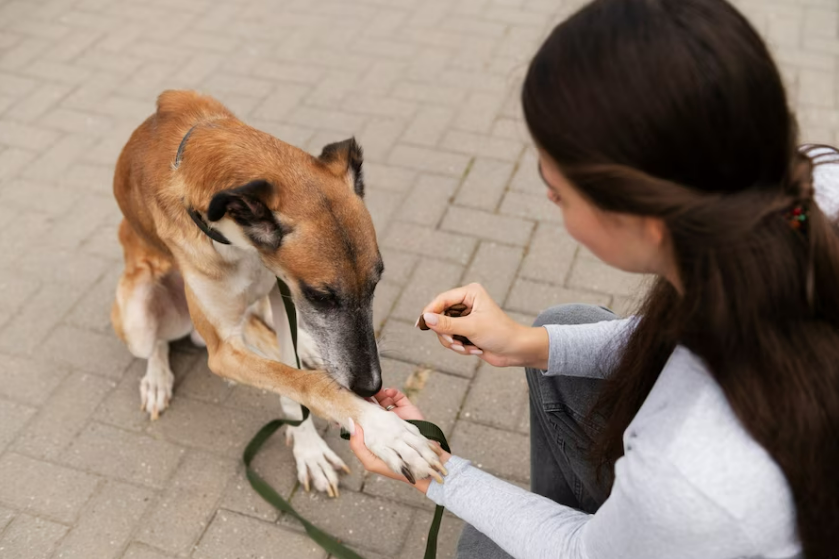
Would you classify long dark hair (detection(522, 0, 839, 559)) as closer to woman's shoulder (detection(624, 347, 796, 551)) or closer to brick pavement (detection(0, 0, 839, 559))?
woman's shoulder (detection(624, 347, 796, 551))

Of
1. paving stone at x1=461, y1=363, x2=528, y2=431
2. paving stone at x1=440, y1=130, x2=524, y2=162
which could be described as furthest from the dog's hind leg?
paving stone at x1=440, y1=130, x2=524, y2=162

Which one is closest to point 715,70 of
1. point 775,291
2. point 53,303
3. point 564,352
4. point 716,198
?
point 716,198

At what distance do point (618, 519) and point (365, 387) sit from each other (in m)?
1.29

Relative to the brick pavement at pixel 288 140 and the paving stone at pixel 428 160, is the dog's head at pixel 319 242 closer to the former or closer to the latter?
the brick pavement at pixel 288 140

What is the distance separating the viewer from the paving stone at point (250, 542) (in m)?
3.29

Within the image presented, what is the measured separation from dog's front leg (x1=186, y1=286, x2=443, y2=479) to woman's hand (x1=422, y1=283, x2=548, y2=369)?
34 centimetres

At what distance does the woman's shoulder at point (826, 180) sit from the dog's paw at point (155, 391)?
3.01 metres

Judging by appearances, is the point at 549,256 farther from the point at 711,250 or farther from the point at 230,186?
the point at 711,250

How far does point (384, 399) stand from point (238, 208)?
0.89m

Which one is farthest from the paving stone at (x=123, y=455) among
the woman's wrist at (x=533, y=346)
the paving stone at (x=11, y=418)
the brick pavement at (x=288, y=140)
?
the woman's wrist at (x=533, y=346)

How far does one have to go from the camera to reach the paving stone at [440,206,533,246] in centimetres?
488

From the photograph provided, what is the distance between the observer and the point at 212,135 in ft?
9.96

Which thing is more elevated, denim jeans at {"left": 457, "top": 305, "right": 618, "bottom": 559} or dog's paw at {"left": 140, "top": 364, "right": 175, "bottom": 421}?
denim jeans at {"left": 457, "top": 305, "right": 618, "bottom": 559}

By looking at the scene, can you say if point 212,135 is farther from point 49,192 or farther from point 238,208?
point 49,192
